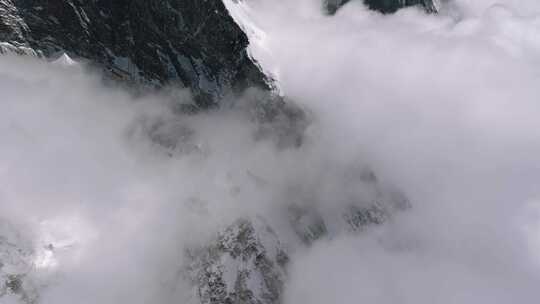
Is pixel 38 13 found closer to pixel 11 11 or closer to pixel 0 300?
pixel 11 11

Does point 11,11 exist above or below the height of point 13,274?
above

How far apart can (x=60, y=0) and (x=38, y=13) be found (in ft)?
34.0

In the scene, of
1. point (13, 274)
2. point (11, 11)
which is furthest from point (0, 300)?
point (11, 11)

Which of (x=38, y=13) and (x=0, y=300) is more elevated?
(x=38, y=13)

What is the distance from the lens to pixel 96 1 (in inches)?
7864

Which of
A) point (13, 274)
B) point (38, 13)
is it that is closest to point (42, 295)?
point (13, 274)

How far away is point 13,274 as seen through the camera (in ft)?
649

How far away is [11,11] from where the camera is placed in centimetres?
19600

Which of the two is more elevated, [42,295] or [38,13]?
[38,13]

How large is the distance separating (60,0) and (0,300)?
113 metres

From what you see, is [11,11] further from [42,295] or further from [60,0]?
[42,295]

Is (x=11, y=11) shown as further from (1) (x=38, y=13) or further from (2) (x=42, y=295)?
(2) (x=42, y=295)

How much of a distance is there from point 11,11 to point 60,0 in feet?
61.4

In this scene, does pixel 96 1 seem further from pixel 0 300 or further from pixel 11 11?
pixel 0 300
